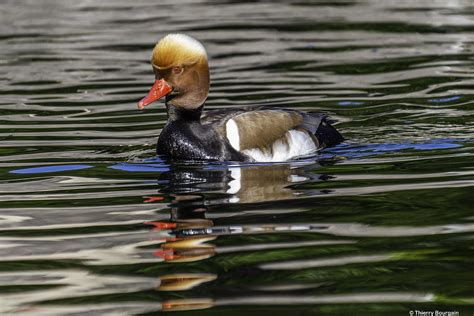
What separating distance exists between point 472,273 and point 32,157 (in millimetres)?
5027

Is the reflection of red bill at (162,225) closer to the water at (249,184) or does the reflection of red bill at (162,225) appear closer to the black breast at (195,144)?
the water at (249,184)

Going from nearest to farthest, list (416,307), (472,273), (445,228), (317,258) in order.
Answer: (416,307)
(472,273)
(317,258)
(445,228)

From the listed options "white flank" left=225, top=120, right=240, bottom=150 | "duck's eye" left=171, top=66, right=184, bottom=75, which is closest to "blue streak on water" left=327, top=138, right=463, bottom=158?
"white flank" left=225, top=120, right=240, bottom=150

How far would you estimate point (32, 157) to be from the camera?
31.6ft

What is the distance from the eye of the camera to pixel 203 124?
9492 millimetres

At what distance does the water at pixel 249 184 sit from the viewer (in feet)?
18.0

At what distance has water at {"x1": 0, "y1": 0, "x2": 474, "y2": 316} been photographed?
549 cm

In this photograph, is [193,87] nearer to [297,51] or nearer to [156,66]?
[156,66]

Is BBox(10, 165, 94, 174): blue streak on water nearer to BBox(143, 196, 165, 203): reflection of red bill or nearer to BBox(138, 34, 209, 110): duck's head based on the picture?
BBox(138, 34, 209, 110): duck's head

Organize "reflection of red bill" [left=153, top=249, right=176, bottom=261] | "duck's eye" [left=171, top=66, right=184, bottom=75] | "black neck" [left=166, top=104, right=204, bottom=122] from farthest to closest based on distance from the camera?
"black neck" [left=166, top=104, right=204, bottom=122]
"duck's eye" [left=171, top=66, right=184, bottom=75]
"reflection of red bill" [left=153, top=249, right=176, bottom=261]

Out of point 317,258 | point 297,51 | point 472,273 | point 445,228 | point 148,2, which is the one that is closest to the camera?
point 472,273

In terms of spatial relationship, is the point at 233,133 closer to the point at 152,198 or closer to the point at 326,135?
the point at 326,135

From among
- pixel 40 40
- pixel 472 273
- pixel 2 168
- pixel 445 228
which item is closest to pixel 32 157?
pixel 2 168

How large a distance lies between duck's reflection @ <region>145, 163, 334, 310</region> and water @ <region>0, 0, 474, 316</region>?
21mm
